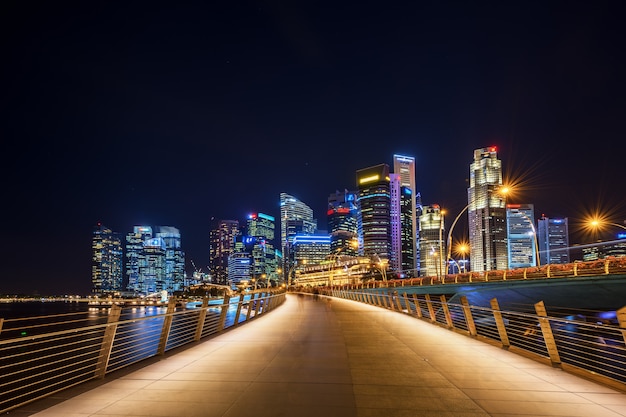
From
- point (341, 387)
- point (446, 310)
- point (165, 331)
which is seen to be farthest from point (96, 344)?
point (446, 310)

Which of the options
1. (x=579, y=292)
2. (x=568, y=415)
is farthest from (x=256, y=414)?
(x=579, y=292)

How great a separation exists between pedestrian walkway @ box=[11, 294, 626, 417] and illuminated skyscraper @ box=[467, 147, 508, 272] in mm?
156473

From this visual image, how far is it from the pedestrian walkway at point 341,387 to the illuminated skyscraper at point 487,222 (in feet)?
513

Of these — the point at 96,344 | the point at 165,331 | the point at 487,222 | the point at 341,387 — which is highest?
the point at 487,222

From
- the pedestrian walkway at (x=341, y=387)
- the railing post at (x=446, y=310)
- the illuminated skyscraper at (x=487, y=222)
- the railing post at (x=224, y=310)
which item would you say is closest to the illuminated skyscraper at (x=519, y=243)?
the illuminated skyscraper at (x=487, y=222)

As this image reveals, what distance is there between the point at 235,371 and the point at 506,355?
6.20 meters

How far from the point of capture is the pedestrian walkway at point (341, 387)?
5.83m

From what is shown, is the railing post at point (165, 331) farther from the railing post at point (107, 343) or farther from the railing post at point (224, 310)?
the railing post at point (224, 310)

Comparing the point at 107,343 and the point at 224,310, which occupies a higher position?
the point at 107,343

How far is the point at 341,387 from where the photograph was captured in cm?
709

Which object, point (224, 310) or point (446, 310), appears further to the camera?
point (446, 310)

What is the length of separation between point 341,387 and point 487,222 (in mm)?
190521

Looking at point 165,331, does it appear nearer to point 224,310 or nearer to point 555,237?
point 224,310

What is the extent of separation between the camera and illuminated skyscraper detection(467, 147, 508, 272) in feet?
555
